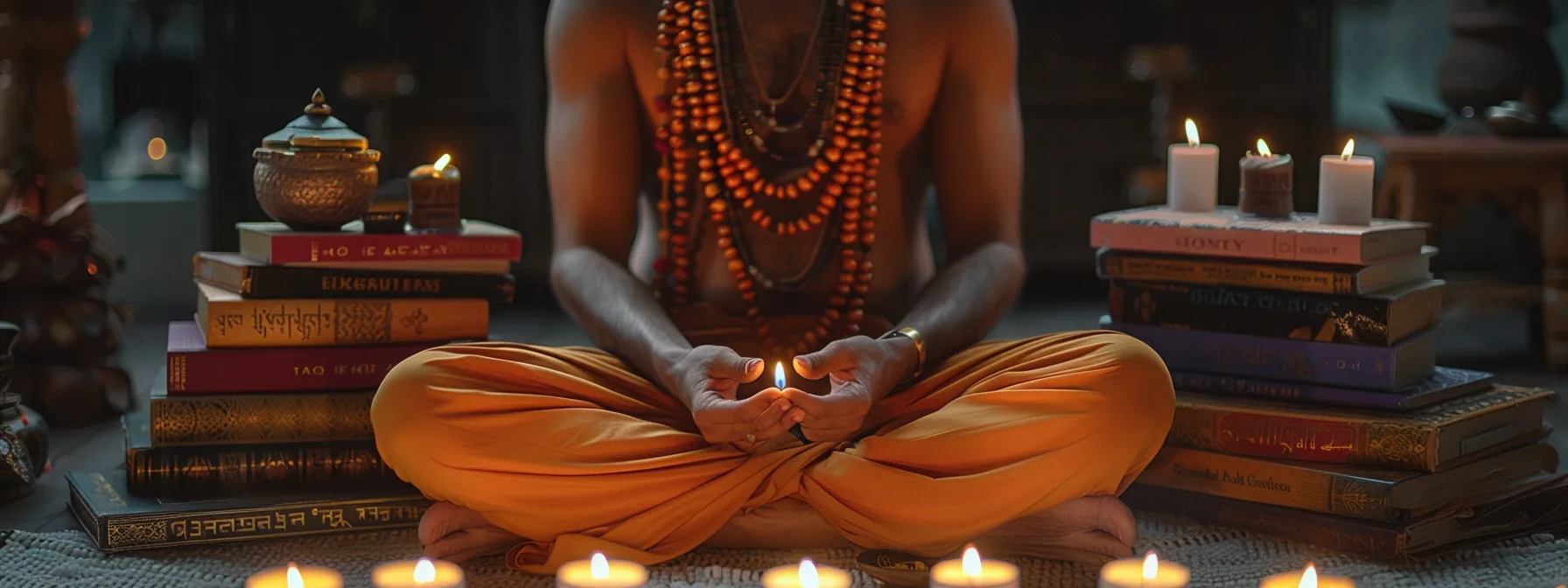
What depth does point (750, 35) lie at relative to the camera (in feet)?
9.64

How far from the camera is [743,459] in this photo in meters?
2.55

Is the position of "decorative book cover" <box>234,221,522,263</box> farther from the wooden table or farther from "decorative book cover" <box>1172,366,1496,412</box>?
the wooden table

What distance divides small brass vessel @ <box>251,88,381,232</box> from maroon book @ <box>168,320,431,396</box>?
0.23m

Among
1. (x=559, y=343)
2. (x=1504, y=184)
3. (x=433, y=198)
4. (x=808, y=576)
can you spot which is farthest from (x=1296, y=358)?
(x=559, y=343)

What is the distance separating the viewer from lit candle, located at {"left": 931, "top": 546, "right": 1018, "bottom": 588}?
1.84 meters

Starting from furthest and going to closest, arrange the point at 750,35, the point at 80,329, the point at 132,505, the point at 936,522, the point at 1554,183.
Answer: the point at 1554,183, the point at 80,329, the point at 750,35, the point at 132,505, the point at 936,522

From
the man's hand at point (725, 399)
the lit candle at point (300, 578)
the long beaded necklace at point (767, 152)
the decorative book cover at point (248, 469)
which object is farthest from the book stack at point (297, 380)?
the lit candle at point (300, 578)

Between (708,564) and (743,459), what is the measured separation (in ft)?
0.55

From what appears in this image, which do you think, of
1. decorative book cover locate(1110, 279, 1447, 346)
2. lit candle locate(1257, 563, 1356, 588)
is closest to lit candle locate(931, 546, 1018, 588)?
lit candle locate(1257, 563, 1356, 588)

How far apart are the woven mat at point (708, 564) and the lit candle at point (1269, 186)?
60 centimetres

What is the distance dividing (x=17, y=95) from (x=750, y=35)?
6.24ft

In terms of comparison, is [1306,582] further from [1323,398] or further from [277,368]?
[277,368]

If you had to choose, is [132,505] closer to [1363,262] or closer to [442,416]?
[442,416]

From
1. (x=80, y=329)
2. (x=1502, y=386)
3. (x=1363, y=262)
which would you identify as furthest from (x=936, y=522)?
(x=80, y=329)
